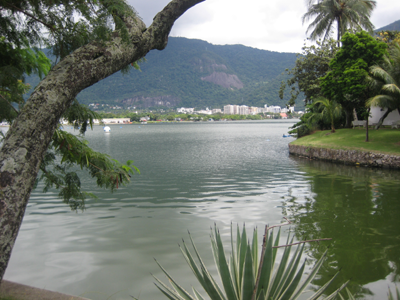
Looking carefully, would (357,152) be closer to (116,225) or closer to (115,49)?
(116,225)

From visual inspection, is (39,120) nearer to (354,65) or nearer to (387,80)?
(387,80)

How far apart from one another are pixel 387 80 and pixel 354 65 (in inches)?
89.8

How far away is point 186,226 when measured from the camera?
7.46 metres

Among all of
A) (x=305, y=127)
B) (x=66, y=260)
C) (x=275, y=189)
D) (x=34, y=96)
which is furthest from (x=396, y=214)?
(x=305, y=127)

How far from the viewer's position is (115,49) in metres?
2.76

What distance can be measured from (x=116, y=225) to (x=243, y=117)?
18018 cm

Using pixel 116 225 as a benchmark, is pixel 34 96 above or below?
above

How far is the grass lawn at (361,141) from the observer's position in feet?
53.3

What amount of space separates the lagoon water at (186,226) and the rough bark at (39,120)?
2.68 m

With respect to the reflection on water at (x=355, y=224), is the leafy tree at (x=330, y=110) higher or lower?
higher

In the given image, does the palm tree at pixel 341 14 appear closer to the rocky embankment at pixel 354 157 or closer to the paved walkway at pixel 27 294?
the rocky embankment at pixel 354 157

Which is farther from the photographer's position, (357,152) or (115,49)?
(357,152)

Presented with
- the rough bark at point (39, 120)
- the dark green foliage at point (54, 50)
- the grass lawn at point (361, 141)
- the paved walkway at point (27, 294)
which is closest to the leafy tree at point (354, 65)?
the grass lawn at point (361, 141)

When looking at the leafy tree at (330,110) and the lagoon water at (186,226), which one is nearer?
the lagoon water at (186,226)
